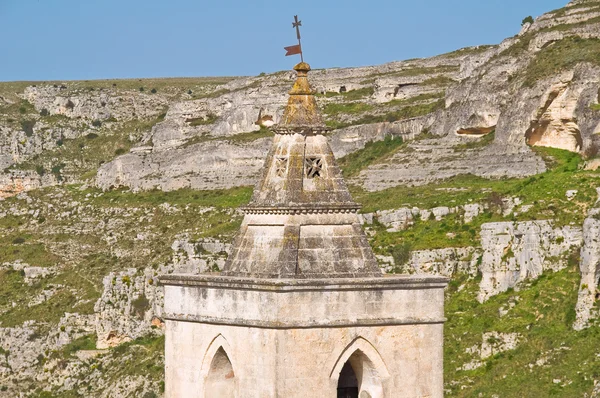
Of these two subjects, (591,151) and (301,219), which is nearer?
(301,219)

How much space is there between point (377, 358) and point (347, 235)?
1031 millimetres

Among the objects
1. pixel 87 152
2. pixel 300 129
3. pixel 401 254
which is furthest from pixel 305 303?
pixel 87 152

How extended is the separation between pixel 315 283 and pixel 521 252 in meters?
42.2

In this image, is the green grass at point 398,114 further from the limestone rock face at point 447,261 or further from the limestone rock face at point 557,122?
the limestone rock face at point 447,261

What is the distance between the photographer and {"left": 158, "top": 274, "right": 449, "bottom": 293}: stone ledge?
1550 cm

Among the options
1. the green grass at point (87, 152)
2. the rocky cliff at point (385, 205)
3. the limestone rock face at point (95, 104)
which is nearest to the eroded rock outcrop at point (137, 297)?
the rocky cliff at point (385, 205)

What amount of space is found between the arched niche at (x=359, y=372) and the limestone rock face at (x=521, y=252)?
3966 centimetres

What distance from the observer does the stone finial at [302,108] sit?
16.4 metres

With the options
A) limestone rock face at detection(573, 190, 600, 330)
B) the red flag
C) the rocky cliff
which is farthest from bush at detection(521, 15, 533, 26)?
the red flag

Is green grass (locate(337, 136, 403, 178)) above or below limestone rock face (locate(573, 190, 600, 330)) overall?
above

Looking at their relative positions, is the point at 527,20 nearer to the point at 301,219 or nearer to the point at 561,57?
the point at 561,57

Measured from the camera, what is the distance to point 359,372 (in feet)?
54.4

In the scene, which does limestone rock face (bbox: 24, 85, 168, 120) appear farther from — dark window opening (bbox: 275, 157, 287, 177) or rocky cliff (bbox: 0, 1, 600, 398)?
dark window opening (bbox: 275, 157, 287, 177)

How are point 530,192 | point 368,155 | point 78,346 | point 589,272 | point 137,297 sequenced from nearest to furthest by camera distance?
point 589,272 → point 530,192 → point 137,297 → point 78,346 → point 368,155
